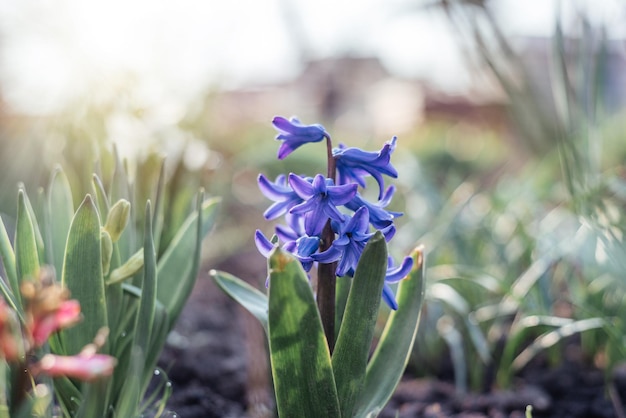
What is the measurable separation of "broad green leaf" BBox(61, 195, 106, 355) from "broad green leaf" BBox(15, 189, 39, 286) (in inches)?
1.7

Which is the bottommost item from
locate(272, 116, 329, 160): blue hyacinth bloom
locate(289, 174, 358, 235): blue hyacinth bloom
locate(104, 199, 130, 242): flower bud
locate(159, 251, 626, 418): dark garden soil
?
locate(159, 251, 626, 418): dark garden soil

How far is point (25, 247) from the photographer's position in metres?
0.87

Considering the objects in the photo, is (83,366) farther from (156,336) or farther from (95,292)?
(156,336)

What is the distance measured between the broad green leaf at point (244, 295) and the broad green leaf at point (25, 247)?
0.24 m

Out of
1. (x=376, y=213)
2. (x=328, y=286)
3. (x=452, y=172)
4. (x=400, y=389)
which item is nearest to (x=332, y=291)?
(x=328, y=286)

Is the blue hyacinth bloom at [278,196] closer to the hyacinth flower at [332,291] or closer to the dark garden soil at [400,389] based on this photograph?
the hyacinth flower at [332,291]

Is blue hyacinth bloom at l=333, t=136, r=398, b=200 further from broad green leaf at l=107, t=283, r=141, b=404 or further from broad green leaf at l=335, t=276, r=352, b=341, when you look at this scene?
broad green leaf at l=107, t=283, r=141, b=404

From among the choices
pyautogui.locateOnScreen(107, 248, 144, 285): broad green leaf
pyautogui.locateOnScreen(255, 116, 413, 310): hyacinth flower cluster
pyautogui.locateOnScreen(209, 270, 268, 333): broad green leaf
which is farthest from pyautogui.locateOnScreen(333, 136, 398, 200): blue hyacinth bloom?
pyautogui.locateOnScreen(107, 248, 144, 285): broad green leaf

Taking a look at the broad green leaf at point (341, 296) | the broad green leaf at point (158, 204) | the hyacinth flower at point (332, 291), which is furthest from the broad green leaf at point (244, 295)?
the broad green leaf at point (158, 204)

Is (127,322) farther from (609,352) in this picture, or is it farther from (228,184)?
(228,184)

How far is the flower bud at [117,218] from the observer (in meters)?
0.91

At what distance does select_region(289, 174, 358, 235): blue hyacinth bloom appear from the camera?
0.79 meters

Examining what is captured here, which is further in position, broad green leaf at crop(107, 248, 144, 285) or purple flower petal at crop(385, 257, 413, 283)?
broad green leaf at crop(107, 248, 144, 285)

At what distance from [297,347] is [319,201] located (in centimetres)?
18
